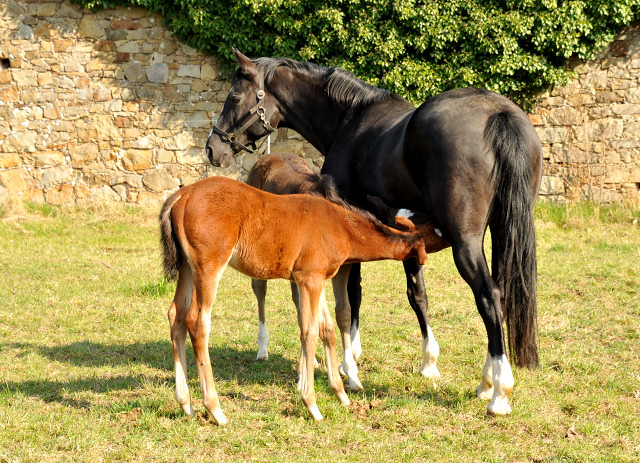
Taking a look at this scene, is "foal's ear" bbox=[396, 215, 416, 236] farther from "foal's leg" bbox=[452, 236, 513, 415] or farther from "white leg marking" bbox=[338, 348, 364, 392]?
"white leg marking" bbox=[338, 348, 364, 392]

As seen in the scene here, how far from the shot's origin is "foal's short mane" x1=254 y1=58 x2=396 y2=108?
5.82m

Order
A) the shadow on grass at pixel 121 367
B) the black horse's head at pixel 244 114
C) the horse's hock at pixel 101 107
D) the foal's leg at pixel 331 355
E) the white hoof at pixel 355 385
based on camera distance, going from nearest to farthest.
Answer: the foal's leg at pixel 331 355, the shadow on grass at pixel 121 367, the white hoof at pixel 355 385, the black horse's head at pixel 244 114, the horse's hock at pixel 101 107

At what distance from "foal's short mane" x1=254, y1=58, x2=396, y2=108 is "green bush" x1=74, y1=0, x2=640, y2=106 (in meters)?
6.16

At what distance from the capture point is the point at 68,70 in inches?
512

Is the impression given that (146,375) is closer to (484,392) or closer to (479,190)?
(484,392)

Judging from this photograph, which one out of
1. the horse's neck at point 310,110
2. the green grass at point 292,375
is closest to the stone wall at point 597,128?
the green grass at point 292,375

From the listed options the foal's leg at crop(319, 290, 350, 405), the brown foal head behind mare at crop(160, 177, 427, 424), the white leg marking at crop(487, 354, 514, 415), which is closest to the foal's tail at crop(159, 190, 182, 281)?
the brown foal head behind mare at crop(160, 177, 427, 424)

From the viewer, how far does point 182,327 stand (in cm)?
426

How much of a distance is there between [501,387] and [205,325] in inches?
74.3

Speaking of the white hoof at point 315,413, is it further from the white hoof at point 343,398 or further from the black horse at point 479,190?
the black horse at point 479,190

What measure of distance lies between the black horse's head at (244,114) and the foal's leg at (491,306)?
8.51 feet

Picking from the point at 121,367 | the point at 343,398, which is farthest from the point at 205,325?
the point at 121,367

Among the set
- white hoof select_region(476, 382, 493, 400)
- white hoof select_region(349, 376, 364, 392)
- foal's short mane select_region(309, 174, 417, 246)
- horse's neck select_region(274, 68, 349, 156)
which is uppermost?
Result: horse's neck select_region(274, 68, 349, 156)

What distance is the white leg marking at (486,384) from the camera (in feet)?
14.9
